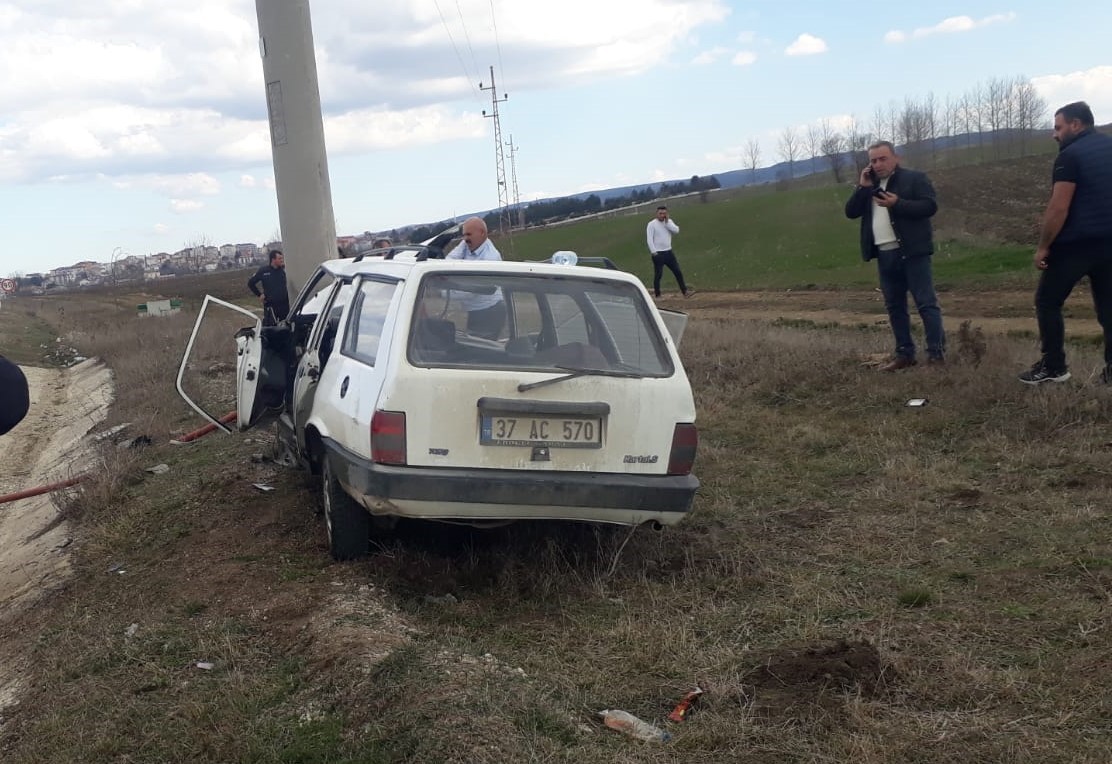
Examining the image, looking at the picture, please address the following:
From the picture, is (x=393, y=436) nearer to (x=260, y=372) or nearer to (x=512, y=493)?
(x=512, y=493)

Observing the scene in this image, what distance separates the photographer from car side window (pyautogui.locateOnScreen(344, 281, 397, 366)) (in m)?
5.34

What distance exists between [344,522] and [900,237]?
568 centimetres

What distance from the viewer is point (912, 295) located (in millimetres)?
9195

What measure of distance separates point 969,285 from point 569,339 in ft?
44.5

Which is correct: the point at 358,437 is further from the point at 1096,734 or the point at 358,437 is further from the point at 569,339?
the point at 1096,734

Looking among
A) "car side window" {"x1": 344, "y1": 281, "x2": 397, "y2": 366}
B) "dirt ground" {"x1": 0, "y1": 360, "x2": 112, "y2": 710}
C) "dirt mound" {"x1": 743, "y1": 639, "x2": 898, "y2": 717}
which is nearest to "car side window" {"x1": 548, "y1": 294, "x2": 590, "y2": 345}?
"car side window" {"x1": 344, "y1": 281, "x2": 397, "y2": 366}

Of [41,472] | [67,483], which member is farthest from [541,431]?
[41,472]

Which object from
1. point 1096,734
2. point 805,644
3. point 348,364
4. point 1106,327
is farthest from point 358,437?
point 1106,327

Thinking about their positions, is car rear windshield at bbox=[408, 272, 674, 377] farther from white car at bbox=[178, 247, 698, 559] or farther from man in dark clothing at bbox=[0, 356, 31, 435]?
man in dark clothing at bbox=[0, 356, 31, 435]

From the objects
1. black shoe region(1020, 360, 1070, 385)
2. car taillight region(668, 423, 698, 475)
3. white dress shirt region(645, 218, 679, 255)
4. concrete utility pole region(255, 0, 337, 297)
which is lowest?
black shoe region(1020, 360, 1070, 385)

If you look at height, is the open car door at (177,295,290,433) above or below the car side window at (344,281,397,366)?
below

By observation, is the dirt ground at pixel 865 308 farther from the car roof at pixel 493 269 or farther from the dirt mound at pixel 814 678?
the dirt mound at pixel 814 678

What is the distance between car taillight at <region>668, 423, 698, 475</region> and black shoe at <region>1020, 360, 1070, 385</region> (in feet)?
12.9

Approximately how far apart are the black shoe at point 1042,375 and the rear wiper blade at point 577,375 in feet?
13.7
